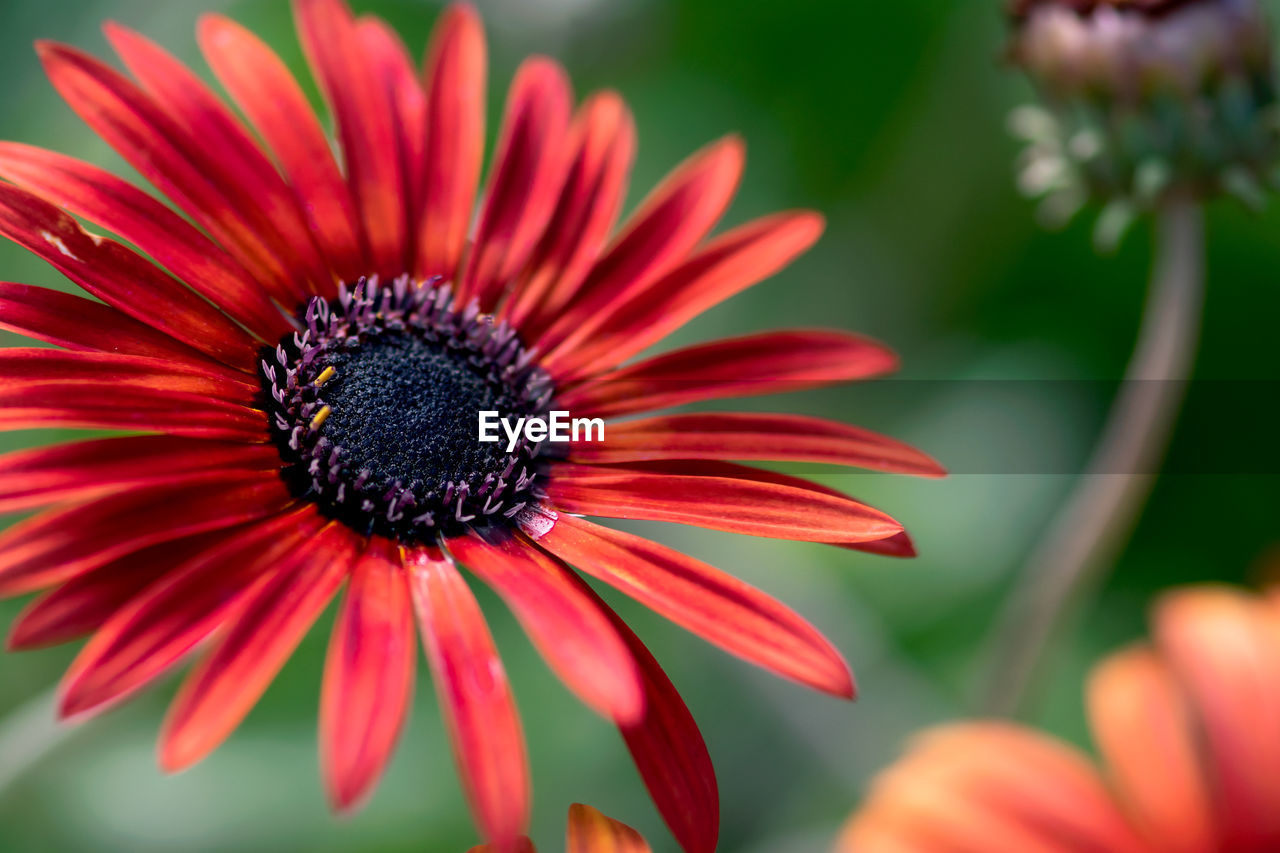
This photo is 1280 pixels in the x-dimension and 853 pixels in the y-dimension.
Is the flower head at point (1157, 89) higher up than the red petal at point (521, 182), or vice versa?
the flower head at point (1157, 89)

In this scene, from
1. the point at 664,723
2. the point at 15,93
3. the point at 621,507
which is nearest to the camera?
the point at 664,723

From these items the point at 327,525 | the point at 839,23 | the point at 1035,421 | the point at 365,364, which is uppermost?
the point at 839,23

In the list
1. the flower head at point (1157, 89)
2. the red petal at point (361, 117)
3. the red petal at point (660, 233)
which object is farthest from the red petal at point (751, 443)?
the flower head at point (1157, 89)

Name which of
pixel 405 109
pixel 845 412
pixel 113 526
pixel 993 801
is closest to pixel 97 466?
pixel 113 526

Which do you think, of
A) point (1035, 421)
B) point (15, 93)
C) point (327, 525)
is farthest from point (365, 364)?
point (1035, 421)

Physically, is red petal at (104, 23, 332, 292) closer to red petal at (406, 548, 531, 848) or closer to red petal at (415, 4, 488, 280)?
red petal at (415, 4, 488, 280)

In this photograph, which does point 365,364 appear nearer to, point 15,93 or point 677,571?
point 677,571

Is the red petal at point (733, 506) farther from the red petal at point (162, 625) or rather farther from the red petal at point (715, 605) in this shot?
the red petal at point (162, 625)
